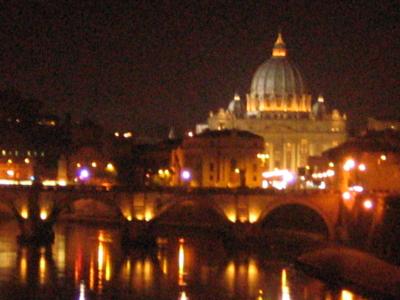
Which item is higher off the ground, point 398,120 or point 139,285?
point 398,120

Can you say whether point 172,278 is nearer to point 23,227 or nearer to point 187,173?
point 23,227

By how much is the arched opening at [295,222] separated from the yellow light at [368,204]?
844cm

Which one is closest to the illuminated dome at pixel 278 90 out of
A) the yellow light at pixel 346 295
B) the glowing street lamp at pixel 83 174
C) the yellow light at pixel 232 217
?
the glowing street lamp at pixel 83 174

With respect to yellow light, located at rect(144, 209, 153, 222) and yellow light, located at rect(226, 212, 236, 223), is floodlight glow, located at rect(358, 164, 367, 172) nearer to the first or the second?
yellow light, located at rect(226, 212, 236, 223)

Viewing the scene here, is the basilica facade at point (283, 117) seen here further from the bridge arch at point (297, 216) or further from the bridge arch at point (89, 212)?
the bridge arch at point (297, 216)

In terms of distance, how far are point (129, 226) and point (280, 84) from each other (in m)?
71.1

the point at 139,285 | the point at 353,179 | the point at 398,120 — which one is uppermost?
the point at 398,120

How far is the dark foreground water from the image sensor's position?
44.2 metres

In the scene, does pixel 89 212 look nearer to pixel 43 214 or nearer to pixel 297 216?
pixel 297 216

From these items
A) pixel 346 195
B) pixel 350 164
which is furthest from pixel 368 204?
pixel 350 164

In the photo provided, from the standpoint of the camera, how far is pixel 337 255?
160 ft

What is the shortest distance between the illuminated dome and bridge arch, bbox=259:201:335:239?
5889 centimetres

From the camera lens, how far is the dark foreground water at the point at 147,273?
145ft

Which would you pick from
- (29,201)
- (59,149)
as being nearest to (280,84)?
(59,149)
